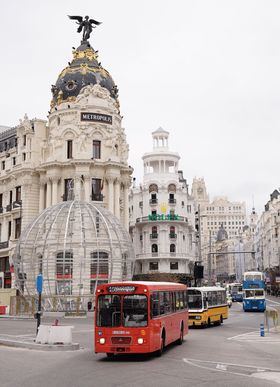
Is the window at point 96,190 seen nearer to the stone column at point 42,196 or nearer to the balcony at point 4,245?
the stone column at point 42,196

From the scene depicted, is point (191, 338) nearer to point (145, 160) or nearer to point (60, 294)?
point (60, 294)

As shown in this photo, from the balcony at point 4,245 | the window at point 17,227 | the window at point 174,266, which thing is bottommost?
the window at point 174,266

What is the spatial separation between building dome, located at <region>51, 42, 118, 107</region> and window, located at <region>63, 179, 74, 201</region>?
969 centimetres

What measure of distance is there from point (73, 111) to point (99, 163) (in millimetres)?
6778

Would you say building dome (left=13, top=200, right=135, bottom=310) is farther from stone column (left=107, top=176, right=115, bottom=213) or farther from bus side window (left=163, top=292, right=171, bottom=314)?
bus side window (left=163, top=292, right=171, bottom=314)

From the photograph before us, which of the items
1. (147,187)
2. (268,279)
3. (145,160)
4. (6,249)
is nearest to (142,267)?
(147,187)

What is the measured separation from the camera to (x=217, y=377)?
46.4ft

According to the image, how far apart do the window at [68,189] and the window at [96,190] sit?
236 cm

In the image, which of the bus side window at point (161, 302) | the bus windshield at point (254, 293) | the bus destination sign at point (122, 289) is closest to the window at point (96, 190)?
the bus windshield at point (254, 293)

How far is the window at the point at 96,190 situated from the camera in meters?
58.8

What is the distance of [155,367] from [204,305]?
52.2 feet

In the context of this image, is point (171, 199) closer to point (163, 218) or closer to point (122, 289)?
point (163, 218)

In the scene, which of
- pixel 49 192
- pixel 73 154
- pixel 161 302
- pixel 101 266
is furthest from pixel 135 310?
pixel 49 192

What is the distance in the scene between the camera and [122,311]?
703 inches
